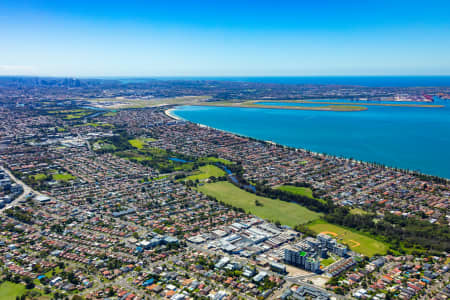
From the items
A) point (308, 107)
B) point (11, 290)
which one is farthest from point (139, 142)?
point (308, 107)

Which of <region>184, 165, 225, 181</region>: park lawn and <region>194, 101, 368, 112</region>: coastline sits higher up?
<region>194, 101, 368, 112</region>: coastline

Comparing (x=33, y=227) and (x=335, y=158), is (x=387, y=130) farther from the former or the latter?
(x=33, y=227)

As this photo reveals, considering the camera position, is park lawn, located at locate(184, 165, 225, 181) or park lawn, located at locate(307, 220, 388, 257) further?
park lawn, located at locate(184, 165, 225, 181)

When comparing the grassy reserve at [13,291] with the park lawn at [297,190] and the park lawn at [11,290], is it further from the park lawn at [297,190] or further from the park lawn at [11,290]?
the park lawn at [297,190]

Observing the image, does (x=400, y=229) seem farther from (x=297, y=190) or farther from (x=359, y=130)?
(x=359, y=130)

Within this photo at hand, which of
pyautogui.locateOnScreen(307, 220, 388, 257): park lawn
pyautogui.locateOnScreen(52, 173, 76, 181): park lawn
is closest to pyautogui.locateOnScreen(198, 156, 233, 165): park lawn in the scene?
pyautogui.locateOnScreen(52, 173, 76, 181): park lawn

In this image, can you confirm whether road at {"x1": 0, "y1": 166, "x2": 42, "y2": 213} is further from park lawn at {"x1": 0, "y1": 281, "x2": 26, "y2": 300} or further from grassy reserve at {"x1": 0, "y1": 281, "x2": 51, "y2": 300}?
grassy reserve at {"x1": 0, "y1": 281, "x2": 51, "y2": 300}

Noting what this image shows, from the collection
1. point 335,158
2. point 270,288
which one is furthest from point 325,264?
point 335,158
